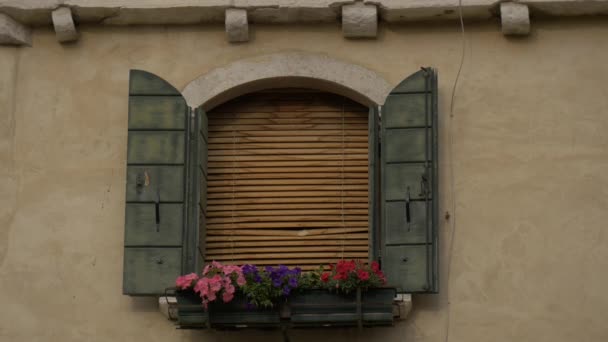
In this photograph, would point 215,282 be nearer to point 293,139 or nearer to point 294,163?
point 294,163

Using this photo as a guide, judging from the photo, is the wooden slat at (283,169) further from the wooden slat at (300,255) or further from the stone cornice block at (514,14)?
the stone cornice block at (514,14)

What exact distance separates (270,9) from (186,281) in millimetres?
1968

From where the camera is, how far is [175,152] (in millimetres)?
10734

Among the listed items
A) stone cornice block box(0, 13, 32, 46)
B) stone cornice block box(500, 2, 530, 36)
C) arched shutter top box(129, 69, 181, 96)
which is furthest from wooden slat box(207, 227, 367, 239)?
stone cornice block box(0, 13, 32, 46)

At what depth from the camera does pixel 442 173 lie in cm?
1076

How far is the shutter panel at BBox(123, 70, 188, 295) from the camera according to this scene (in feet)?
34.4

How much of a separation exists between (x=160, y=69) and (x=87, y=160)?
30.5 inches

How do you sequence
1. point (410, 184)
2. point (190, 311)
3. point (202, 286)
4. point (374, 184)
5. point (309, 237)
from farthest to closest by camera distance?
1. point (309, 237)
2. point (374, 184)
3. point (410, 184)
4. point (190, 311)
5. point (202, 286)

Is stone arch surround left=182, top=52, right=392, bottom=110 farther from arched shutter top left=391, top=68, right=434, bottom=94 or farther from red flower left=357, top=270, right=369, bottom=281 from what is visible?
red flower left=357, top=270, right=369, bottom=281

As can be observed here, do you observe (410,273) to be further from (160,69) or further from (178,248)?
(160,69)

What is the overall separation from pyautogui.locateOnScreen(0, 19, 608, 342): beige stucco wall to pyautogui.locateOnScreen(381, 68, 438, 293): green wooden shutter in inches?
7.2

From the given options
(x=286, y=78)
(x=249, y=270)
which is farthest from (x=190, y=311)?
(x=286, y=78)

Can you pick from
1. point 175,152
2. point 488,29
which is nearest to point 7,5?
point 175,152

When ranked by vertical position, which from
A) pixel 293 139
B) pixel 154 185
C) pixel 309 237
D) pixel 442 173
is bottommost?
pixel 309 237
